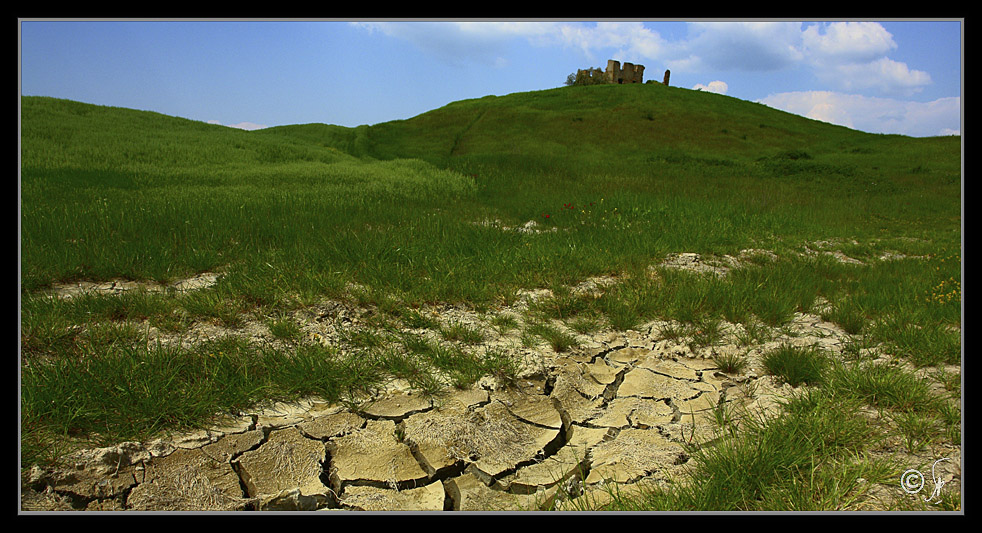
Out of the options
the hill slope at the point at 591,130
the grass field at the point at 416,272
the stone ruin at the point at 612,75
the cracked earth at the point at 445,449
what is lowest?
the cracked earth at the point at 445,449

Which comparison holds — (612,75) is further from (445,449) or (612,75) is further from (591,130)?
(445,449)

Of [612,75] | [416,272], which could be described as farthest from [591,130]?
[612,75]

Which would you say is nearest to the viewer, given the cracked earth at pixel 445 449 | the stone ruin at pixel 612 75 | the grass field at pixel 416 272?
the cracked earth at pixel 445 449

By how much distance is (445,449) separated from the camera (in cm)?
219

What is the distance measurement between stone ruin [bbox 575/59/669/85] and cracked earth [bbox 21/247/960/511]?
39328 mm

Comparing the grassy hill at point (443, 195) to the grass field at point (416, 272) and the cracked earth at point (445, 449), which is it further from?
the cracked earth at point (445, 449)

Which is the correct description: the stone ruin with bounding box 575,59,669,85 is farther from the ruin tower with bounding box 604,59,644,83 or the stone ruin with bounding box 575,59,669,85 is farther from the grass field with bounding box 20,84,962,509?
the grass field with bounding box 20,84,962,509

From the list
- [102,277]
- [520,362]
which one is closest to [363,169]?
[102,277]

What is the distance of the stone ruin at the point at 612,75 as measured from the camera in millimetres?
41659

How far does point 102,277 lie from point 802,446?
518 cm

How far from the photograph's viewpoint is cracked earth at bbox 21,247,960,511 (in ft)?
6.02

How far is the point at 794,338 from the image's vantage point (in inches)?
140

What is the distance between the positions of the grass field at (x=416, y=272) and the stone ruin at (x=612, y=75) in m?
32.0

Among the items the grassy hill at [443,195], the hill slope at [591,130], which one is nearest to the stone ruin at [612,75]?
the hill slope at [591,130]
